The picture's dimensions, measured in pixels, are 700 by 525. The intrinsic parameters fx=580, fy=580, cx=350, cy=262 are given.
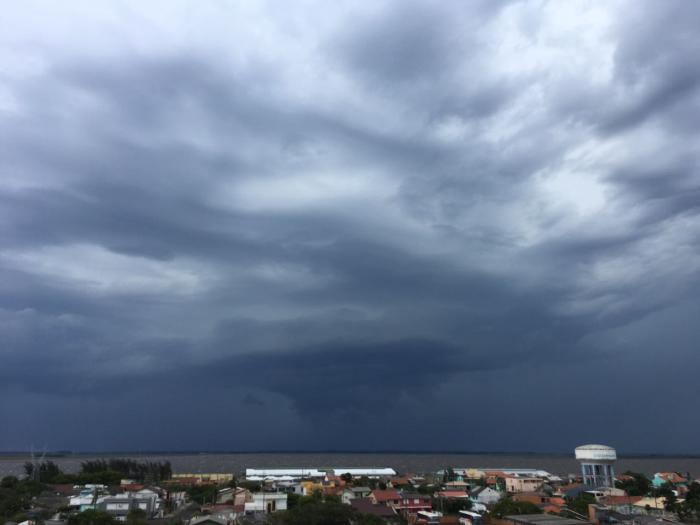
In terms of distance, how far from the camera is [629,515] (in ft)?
173

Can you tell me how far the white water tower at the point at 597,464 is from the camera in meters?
94.2

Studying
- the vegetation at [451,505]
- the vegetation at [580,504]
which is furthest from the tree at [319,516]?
the vegetation at [580,504]

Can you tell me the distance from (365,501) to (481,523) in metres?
14.3

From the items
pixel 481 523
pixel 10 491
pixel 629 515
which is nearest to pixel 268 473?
pixel 10 491

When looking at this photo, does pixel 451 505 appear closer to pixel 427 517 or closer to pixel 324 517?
pixel 427 517

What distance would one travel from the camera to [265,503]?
62.6 m

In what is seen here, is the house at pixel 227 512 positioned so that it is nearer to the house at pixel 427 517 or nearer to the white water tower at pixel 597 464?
the house at pixel 427 517

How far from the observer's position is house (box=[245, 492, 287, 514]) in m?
61.2

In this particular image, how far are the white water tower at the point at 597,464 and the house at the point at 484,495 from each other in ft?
90.5

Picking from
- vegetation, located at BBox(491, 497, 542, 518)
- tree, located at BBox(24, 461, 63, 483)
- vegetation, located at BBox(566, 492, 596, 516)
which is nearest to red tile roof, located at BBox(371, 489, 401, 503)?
vegetation, located at BBox(491, 497, 542, 518)

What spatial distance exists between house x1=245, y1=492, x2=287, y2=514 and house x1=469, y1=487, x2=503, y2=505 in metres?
24.0

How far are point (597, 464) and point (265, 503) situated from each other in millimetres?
60228

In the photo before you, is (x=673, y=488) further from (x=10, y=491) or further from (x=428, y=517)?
(x=10, y=491)

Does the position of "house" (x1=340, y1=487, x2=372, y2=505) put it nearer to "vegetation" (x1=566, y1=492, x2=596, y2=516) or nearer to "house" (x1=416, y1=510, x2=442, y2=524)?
"house" (x1=416, y1=510, x2=442, y2=524)
